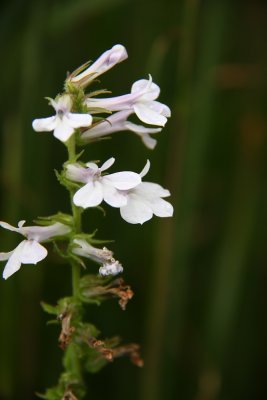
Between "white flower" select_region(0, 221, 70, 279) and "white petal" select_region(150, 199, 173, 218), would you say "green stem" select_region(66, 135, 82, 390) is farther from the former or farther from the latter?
"white petal" select_region(150, 199, 173, 218)

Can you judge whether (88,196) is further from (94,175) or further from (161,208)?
(161,208)

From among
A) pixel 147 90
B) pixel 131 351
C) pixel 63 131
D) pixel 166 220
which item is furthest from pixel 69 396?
pixel 166 220

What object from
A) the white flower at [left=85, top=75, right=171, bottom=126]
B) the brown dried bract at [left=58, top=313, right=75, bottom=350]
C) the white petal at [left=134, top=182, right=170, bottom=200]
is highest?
the white flower at [left=85, top=75, right=171, bottom=126]

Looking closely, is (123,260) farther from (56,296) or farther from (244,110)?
(244,110)

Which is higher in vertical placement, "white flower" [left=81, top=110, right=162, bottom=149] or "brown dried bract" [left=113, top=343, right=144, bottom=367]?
"white flower" [left=81, top=110, right=162, bottom=149]

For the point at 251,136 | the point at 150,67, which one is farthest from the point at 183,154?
the point at 251,136

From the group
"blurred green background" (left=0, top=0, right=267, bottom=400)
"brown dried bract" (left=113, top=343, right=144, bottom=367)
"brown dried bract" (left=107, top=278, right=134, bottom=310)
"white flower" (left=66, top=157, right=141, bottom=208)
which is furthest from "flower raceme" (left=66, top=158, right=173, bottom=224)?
"blurred green background" (left=0, top=0, right=267, bottom=400)
